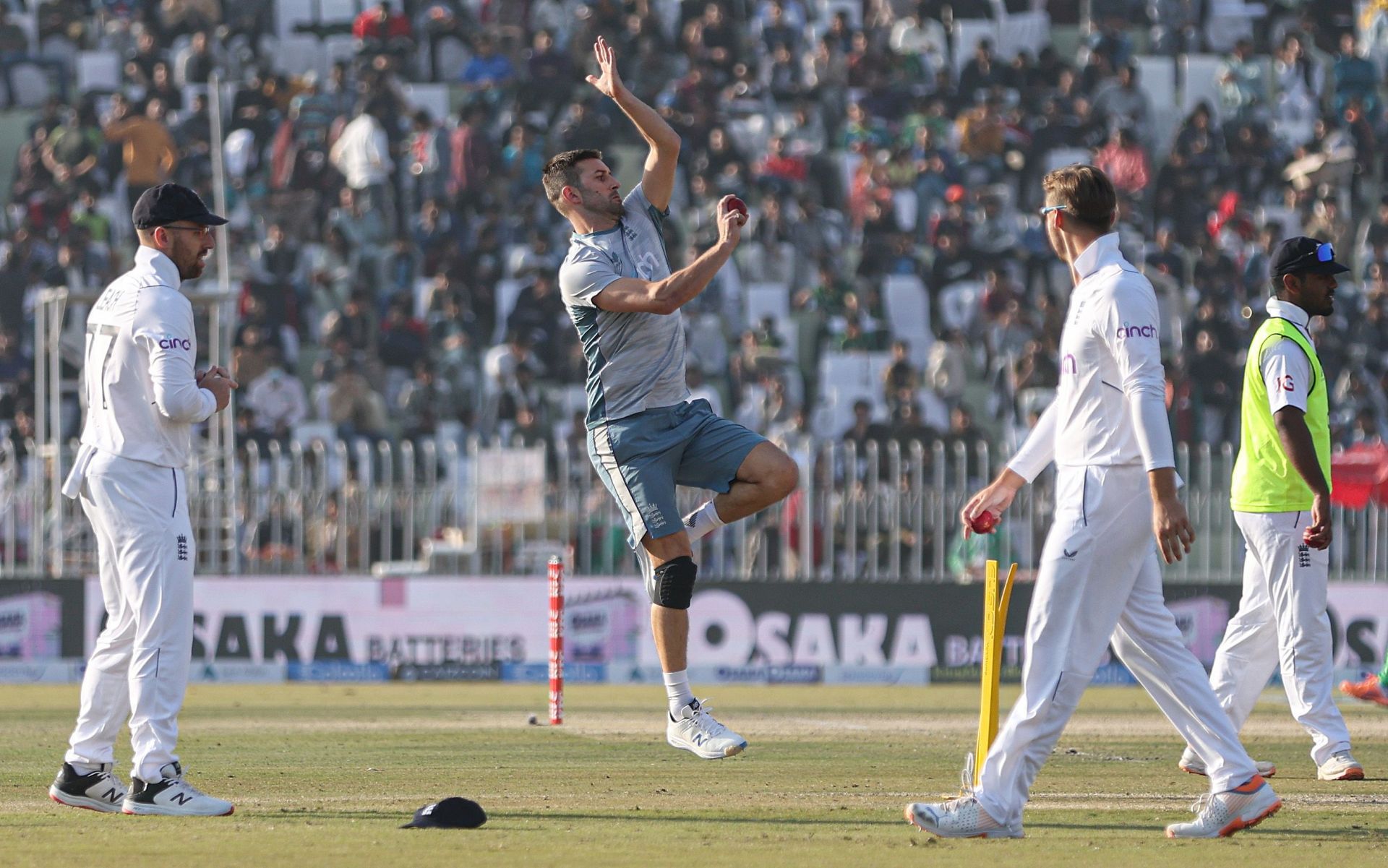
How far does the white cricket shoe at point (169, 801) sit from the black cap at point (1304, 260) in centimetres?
542

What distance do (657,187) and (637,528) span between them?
1.58 metres

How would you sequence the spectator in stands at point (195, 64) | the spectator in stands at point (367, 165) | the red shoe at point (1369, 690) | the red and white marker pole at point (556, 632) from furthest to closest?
the spectator in stands at point (195, 64)
the spectator in stands at point (367, 165)
the red and white marker pole at point (556, 632)
the red shoe at point (1369, 690)

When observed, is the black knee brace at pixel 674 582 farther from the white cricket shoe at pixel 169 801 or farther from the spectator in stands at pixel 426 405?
the spectator in stands at pixel 426 405

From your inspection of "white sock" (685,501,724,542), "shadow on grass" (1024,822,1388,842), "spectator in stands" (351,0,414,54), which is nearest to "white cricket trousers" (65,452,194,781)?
"white sock" (685,501,724,542)

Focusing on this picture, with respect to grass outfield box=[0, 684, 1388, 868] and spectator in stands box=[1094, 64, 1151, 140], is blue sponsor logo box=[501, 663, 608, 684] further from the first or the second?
spectator in stands box=[1094, 64, 1151, 140]

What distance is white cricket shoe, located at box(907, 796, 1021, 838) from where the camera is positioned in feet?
22.1

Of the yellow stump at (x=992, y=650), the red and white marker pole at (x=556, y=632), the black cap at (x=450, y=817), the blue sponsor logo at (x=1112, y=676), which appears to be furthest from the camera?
the blue sponsor logo at (x=1112, y=676)

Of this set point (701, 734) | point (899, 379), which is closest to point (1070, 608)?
point (701, 734)

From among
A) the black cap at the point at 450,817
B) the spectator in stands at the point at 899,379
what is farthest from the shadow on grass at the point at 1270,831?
the spectator in stands at the point at 899,379

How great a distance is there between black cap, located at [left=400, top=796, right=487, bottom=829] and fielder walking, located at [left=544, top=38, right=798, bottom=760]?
144 cm

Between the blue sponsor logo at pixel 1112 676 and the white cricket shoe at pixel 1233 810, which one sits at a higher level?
the white cricket shoe at pixel 1233 810

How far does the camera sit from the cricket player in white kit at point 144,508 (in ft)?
24.8

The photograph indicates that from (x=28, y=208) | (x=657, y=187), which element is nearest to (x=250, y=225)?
(x=28, y=208)

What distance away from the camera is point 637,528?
872cm
